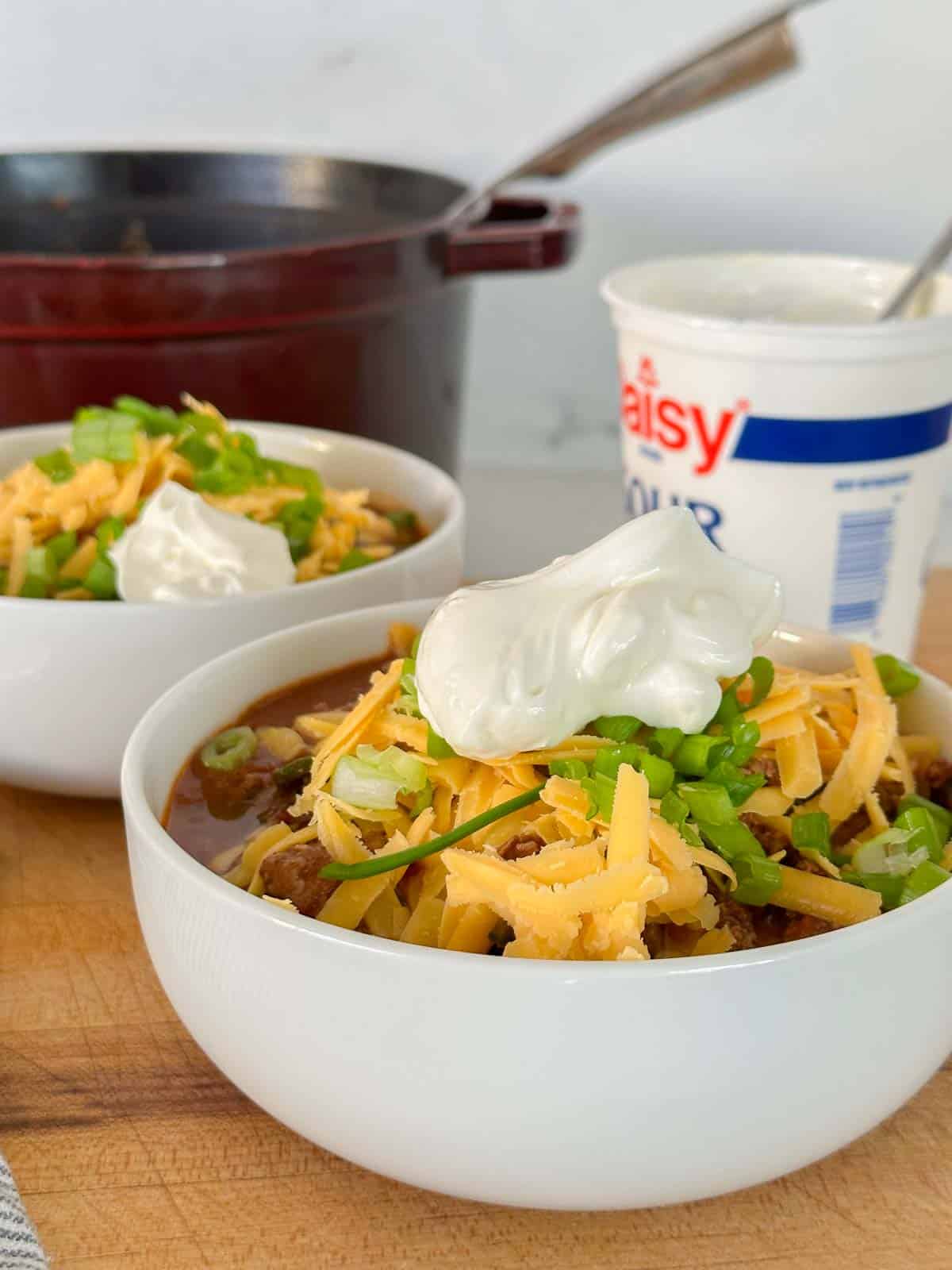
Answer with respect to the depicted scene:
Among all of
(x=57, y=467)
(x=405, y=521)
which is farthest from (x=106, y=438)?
(x=405, y=521)

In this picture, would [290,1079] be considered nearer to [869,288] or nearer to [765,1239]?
[765,1239]

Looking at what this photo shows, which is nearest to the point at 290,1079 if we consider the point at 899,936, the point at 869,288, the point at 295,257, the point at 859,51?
the point at 899,936

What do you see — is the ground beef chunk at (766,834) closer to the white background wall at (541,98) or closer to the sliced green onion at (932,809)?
the sliced green onion at (932,809)

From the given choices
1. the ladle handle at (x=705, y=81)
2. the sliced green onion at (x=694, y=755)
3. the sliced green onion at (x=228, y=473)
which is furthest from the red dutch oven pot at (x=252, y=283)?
the sliced green onion at (x=694, y=755)

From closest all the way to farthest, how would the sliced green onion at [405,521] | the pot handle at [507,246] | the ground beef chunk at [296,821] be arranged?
1. the ground beef chunk at [296,821]
2. the sliced green onion at [405,521]
3. the pot handle at [507,246]

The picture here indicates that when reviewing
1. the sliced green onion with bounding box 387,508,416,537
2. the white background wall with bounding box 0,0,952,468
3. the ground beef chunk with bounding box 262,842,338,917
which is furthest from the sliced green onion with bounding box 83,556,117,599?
the white background wall with bounding box 0,0,952,468
